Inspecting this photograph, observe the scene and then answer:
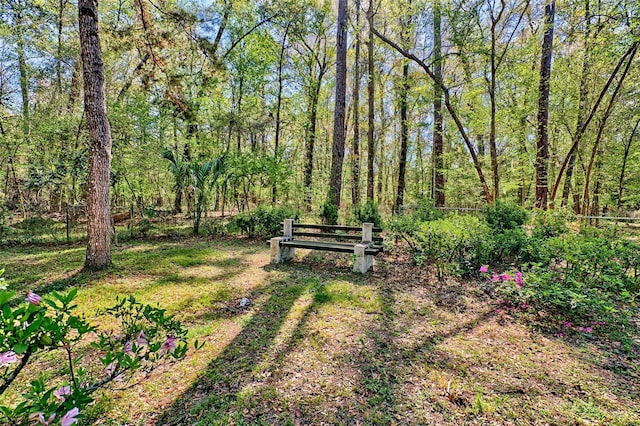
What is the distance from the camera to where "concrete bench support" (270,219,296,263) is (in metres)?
5.54

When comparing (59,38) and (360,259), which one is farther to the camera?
(59,38)

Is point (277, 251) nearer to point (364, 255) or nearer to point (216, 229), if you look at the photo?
point (364, 255)

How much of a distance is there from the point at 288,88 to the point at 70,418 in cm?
1377

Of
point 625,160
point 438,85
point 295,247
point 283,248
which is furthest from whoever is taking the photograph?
point 625,160

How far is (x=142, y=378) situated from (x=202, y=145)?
10063mm

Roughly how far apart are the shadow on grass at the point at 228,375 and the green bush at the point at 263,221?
4.23m

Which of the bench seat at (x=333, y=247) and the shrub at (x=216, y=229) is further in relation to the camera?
the shrub at (x=216, y=229)

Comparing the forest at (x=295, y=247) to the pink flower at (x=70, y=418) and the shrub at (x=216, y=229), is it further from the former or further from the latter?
the shrub at (x=216, y=229)

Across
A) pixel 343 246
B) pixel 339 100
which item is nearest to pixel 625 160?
pixel 339 100

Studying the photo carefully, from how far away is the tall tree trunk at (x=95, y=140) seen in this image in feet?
14.1

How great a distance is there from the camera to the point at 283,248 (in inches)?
222

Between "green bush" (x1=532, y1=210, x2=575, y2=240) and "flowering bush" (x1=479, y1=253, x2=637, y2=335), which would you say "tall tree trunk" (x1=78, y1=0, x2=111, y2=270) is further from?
"green bush" (x1=532, y1=210, x2=575, y2=240)

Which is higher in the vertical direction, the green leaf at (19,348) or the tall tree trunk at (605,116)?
the tall tree trunk at (605,116)

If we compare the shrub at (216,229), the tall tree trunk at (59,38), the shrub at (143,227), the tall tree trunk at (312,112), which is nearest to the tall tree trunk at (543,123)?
the tall tree trunk at (312,112)
